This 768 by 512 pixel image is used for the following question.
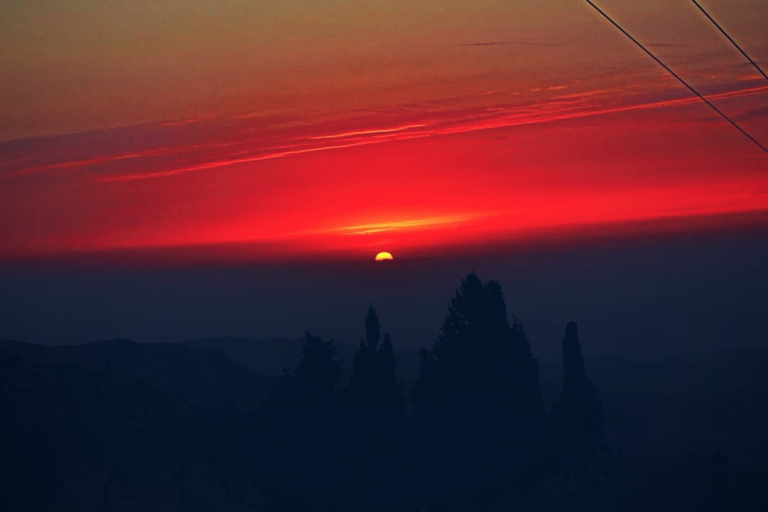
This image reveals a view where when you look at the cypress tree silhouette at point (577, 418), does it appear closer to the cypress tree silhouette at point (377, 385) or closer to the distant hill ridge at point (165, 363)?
the cypress tree silhouette at point (377, 385)

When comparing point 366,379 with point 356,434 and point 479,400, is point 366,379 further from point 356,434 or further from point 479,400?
point 479,400

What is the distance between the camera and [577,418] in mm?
62469

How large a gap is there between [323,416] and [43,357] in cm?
4656

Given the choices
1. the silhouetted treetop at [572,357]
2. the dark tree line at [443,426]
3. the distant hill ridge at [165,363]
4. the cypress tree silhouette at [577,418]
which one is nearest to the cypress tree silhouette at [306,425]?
the dark tree line at [443,426]

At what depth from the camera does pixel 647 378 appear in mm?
124938

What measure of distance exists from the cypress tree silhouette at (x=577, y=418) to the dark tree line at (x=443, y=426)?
0.06 meters

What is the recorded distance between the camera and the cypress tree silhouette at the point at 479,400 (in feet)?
204

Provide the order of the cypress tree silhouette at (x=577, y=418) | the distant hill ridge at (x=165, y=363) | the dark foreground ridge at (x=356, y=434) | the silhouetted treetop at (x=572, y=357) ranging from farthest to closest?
1. the distant hill ridge at (x=165, y=363)
2. the cypress tree silhouette at (x=577, y=418)
3. the silhouetted treetop at (x=572, y=357)
4. the dark foreground ridge at (x=356, y=434)

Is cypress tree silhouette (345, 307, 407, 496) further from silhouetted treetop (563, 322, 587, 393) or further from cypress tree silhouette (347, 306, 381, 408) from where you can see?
silhouetted treetop (563, 322, 587, 393)

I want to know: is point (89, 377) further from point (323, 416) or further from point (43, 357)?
point (43, 357)

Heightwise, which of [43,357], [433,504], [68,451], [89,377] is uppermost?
[43,357]

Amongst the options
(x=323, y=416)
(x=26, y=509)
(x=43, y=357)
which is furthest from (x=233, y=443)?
(x=43, y=357)

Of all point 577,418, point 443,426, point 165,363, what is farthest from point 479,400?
point 165,363

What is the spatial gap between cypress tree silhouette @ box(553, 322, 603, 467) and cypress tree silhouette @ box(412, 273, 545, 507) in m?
1.53
